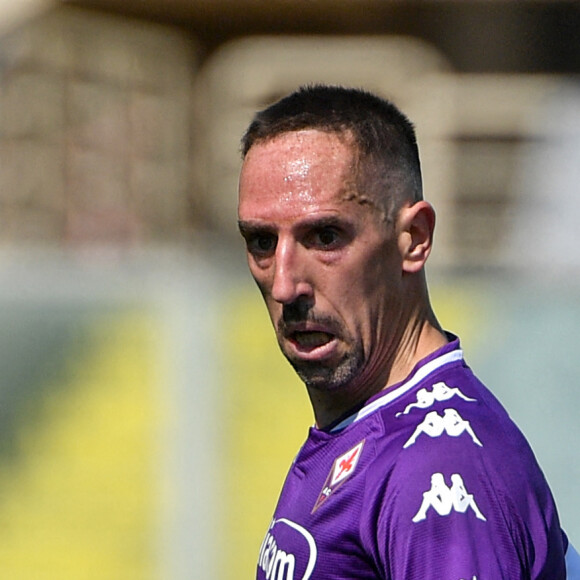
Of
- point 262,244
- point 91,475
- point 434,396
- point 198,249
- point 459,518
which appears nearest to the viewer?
point 459,518

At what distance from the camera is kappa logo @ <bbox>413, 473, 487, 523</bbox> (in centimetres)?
204

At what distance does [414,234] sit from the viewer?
2582 millimetres

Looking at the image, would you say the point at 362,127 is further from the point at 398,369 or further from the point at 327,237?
the point at 398,369

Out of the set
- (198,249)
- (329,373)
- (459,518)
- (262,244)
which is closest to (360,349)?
(329,373)

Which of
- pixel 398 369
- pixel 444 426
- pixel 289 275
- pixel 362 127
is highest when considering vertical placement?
pixel 362 127

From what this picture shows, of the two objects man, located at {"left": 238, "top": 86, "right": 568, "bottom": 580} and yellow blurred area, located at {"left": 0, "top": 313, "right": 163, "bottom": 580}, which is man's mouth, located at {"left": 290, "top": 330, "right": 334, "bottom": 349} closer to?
man, located at {"left": 238, "top": 86, "right": 568, "bottom": 580}

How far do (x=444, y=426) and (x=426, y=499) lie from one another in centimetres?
18

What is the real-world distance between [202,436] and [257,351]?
1.49 ft

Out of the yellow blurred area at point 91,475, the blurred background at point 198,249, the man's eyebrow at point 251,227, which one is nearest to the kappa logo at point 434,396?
the man's eyebrow at point 251,227

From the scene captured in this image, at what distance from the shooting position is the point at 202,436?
563 centimetres

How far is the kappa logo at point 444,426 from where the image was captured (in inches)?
86.0

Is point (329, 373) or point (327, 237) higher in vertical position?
point (327, 237)

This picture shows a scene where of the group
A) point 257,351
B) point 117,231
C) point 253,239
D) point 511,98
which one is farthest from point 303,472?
point 511,98

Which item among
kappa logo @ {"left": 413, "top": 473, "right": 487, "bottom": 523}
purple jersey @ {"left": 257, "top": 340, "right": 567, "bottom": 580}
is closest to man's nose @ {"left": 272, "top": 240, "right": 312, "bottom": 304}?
purple jersey @ {"left": 257, "top": 340, "right": 567, "bottom": 580}
